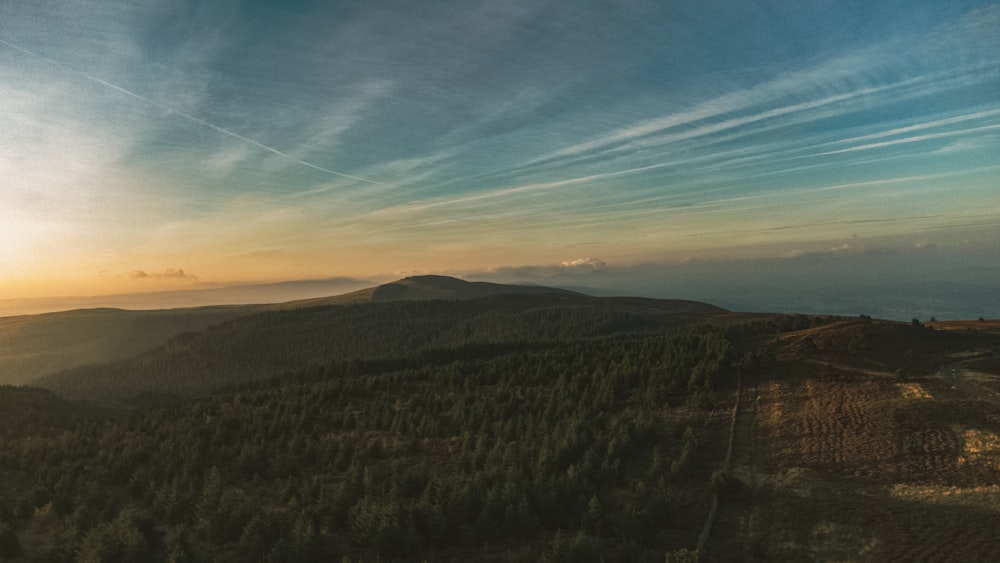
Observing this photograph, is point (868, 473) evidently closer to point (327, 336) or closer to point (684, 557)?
point (684, 557)

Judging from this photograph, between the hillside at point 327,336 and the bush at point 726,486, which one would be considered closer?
the bush at point 726,486

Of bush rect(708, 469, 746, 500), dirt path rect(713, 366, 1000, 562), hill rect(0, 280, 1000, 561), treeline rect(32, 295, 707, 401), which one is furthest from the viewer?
treeline rect(32, 295, 707, 401)

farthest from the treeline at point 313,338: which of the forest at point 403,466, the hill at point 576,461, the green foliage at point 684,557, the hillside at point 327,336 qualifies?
the green foliage at point 684,557

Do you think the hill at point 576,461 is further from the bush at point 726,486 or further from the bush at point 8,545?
the bush at point 8,545

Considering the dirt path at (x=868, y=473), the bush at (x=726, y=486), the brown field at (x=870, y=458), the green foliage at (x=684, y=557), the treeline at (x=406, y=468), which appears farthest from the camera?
the bush at (x=726, y=486)

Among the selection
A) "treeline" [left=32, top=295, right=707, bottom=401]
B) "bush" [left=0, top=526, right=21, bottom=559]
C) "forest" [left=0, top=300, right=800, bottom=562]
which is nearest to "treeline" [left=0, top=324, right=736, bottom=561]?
"forest" [left=0, top=300, right=800, bottom=562]

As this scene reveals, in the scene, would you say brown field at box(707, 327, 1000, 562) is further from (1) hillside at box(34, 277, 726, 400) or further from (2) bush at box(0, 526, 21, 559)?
(1) hillside at box(34, 277, 726, 400)
